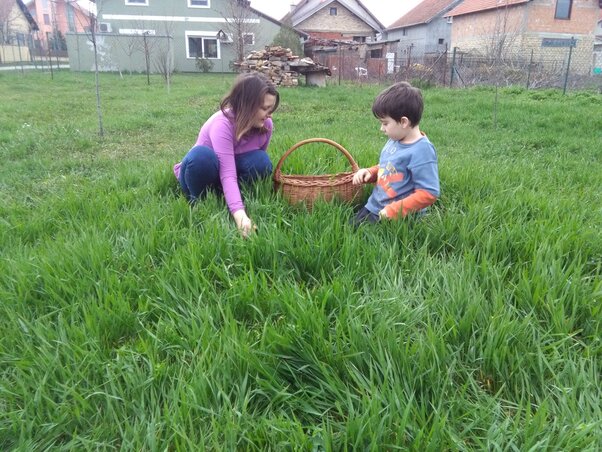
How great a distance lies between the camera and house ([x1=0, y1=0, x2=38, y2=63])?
107ft

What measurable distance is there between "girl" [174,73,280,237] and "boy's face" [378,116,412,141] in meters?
0.70

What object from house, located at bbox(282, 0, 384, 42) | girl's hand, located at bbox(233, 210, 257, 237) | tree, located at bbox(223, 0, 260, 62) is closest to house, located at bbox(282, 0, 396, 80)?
house, located at bbox(282, 0, 384, 42)

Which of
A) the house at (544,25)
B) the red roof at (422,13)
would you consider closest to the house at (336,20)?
the red roof at (422,13)

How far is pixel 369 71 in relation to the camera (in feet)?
63.2

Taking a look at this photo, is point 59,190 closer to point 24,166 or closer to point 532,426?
point 24,166

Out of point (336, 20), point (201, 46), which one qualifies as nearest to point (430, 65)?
point (201, 46)

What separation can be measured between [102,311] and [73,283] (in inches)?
14.2

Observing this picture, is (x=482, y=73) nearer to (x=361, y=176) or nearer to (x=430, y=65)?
(x=430, y=65)

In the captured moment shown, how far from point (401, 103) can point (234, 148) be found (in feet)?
3.74

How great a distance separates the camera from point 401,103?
247cm

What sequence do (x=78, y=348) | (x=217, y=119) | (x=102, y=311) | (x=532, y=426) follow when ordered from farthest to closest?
1. (x=217, y=119)
2. (x=102, y=311)
3. (x=78, y=348)
4. (x=532, y=426)

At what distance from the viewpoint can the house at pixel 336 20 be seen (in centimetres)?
3466

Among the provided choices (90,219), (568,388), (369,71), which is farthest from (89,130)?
(369,71)

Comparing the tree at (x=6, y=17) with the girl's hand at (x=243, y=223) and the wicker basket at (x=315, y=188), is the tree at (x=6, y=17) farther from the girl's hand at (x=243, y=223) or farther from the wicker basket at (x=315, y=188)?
the girl's hand at (x=243, y=223)
